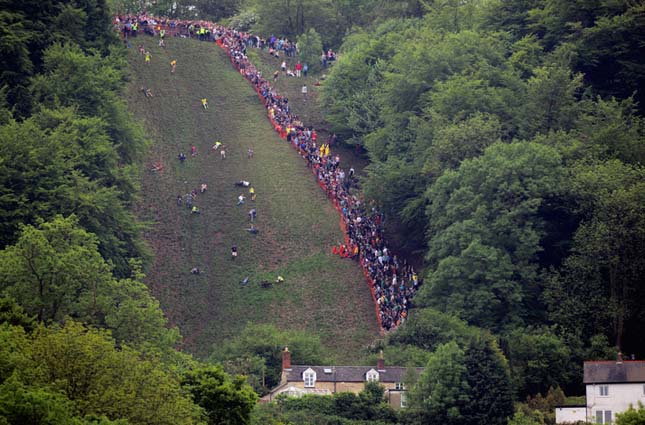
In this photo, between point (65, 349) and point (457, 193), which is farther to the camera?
point (457, 193)

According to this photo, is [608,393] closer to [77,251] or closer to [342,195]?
[77,251]

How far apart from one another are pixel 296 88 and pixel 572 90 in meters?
28.9

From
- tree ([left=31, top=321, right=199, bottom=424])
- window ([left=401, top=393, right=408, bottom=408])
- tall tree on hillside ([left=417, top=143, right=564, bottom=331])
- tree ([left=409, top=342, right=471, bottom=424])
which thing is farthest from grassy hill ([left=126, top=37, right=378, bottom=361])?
tree ([left=31, top=321, right=199, bottom=424])

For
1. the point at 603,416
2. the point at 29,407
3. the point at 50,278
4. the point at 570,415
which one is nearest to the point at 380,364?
the point at 570,415

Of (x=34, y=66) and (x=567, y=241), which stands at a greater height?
(x=34, y=66)

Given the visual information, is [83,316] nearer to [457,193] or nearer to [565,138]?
[457,193]

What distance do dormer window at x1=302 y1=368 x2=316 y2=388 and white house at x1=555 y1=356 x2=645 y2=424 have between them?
36.6 ft

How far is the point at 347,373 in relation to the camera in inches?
3221

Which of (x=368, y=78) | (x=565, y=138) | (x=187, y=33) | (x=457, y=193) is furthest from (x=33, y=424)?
(x=187, y=33)

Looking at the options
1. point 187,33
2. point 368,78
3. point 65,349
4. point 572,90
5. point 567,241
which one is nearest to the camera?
point 65,349

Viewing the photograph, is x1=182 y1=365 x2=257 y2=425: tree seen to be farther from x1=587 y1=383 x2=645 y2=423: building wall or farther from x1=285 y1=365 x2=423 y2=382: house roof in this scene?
x1=587 y1=383 x2=645 y2=423: building wall

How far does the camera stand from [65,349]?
193 feet

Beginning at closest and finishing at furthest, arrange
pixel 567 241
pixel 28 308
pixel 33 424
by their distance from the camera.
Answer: pixel 33 424, pixel 28 308, pixel 567 241

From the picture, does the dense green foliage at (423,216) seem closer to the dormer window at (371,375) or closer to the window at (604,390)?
A: the dormer window at (371,375)
